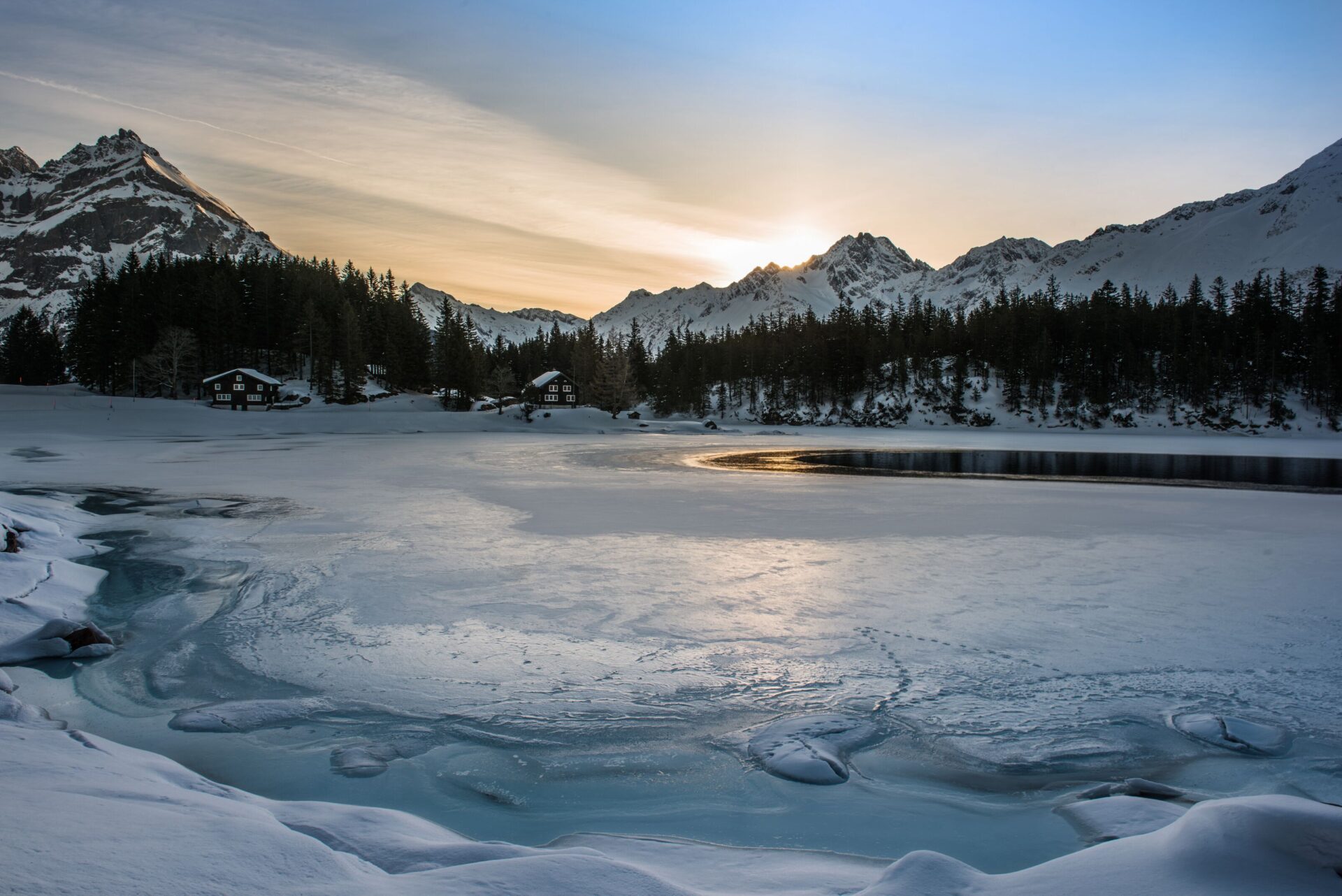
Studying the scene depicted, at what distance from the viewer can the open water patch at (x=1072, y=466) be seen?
25.6 m

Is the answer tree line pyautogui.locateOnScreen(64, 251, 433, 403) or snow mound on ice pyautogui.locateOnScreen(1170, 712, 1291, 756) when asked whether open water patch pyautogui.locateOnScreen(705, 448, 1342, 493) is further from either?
tree line pyautogui.locateOnScreen(64, 251, 433, 403)

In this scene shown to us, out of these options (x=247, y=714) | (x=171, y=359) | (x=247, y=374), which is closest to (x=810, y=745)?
(x=247, y=714)

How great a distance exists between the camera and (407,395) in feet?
267

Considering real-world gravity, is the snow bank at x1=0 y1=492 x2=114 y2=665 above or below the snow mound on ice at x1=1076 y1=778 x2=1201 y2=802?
above

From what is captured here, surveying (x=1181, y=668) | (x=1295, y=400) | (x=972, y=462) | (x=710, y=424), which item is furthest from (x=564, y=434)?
(x=1295, y=400)

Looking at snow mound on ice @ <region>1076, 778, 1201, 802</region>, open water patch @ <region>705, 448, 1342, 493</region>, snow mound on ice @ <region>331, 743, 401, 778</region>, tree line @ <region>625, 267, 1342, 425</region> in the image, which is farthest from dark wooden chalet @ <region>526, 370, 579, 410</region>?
snow mound on ice @ <region>1076, 778, 1201, 802</region>

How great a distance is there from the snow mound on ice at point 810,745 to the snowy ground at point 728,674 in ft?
0.08

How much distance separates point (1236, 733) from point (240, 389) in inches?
3160

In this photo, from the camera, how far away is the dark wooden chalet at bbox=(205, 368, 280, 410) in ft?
229

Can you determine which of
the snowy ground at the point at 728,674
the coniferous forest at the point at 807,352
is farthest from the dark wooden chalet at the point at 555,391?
the snowy ground at the point at 728,674

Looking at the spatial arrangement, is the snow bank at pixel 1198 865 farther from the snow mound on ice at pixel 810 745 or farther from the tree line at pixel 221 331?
the tree line at pixel 221 331

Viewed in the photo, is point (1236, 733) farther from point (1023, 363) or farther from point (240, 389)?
point (1023, 363)

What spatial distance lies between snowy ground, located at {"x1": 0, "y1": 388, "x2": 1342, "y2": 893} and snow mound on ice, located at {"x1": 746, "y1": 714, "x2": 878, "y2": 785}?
3 cm

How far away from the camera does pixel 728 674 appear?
6754 mm
